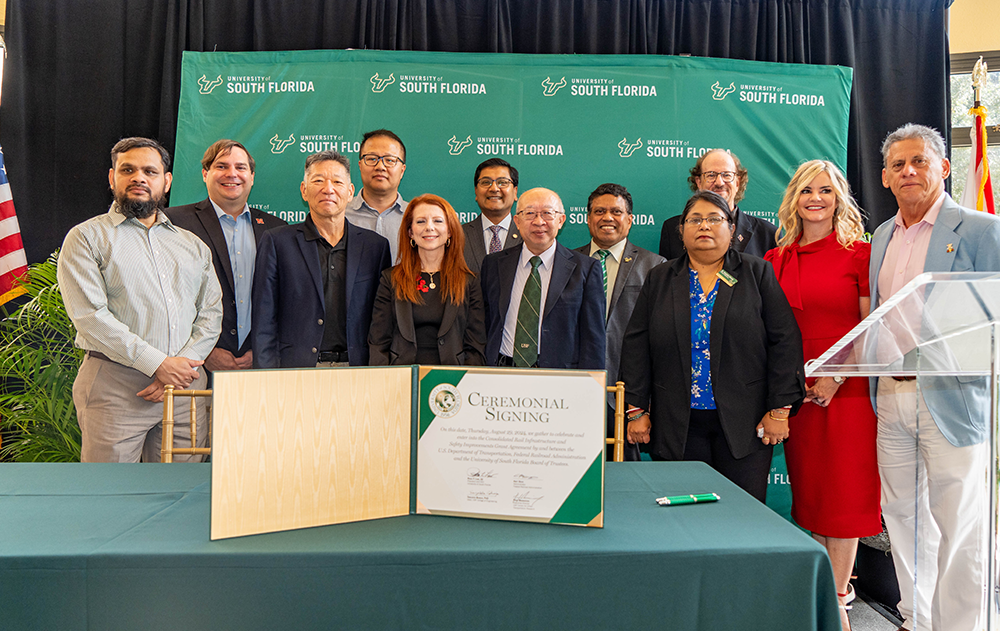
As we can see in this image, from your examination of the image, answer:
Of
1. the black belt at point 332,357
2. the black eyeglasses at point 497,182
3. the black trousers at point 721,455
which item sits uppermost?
the black eyeglasses at point 497,182

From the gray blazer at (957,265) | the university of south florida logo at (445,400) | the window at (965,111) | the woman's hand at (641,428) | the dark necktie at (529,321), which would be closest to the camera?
the university of south florida logo at (445,400)

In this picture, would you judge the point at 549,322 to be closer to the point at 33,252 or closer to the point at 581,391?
the point at 581,391

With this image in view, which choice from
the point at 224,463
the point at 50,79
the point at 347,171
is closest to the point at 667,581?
the point at 224,463

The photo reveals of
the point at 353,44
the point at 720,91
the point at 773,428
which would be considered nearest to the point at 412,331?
A: the point at 773,428

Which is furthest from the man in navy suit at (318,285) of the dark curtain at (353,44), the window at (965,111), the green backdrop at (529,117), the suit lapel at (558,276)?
the window at (965,111)

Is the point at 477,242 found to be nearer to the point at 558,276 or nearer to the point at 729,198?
the point at 558,276

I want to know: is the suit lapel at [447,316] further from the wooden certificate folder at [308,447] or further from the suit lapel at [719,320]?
the wooden certificate folder at [308,447]

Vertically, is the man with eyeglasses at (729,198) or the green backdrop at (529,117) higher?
the green backdrop at (529,117)

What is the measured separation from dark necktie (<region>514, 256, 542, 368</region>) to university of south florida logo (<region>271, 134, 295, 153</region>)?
1.87m

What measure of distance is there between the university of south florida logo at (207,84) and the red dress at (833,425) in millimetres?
3317

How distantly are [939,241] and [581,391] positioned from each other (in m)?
1.88

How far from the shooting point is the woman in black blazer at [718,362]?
2.25 metres

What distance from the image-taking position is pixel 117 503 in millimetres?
1221

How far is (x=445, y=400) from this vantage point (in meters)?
1.19
